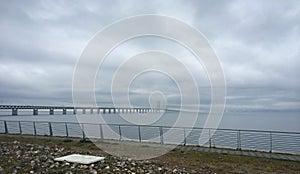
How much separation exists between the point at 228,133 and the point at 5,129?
70.0 feet

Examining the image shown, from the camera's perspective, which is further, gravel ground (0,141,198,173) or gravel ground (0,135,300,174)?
gravel ground (0,135,300,174)

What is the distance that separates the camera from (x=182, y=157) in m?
14.1

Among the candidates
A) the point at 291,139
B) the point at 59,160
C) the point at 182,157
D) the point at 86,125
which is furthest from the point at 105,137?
the point at 291,139

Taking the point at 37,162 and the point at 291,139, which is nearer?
the point at 37,162

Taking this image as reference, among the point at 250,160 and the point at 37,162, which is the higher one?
the point at 37,162

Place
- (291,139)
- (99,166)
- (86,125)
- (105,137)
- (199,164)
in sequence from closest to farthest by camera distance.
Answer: (99,166)
(199,164)
(291,139)
(105,137)
(86,125)

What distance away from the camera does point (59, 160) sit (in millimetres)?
11117

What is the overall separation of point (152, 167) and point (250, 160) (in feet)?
18.7

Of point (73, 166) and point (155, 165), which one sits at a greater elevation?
→ point (73, 166)

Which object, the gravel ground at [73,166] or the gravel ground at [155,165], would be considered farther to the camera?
the gravel ground at [155,165]

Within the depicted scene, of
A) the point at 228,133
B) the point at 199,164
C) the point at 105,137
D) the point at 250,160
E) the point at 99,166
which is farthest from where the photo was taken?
the point at 105,137

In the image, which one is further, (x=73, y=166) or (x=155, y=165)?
(x=155, y=165)

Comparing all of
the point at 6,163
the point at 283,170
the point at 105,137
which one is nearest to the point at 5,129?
the point at 105,137

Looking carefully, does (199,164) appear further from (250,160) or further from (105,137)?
(105,137)
